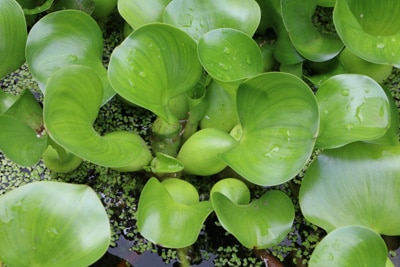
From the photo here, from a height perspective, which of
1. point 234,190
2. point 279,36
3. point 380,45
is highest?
point 380,45

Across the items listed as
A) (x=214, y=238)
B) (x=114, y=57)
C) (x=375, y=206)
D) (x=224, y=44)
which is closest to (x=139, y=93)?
(x=114, y=57)

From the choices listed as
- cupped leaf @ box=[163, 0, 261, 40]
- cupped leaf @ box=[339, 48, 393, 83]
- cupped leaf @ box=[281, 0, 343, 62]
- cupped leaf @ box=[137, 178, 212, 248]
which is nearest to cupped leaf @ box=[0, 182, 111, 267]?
cupped leaf @ box=[137, 178, 212, 248]

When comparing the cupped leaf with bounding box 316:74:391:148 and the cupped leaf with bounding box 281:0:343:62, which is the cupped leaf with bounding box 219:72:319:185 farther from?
the cupped leaf with bounding box 281:0:343:62

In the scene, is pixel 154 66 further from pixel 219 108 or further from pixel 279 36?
pixel 279 36

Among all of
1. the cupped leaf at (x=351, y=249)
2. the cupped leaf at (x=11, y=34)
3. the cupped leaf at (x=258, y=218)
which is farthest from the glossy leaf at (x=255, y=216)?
the cupped leaf at (x=11, y=34)

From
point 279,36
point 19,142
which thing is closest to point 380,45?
point 279,36
